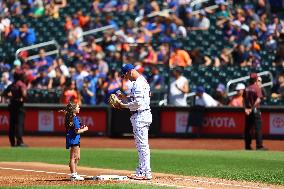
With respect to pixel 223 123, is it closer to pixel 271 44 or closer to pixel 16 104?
pixel 271 44

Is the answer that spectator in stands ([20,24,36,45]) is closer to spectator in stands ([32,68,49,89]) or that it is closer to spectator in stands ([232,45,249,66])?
spectator in stands ([32,68,49,89])

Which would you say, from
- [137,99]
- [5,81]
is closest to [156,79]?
[5,81]

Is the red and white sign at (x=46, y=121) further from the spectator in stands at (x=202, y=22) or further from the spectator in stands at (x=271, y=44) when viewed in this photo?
the spectator in stands at (x=271, y=44)

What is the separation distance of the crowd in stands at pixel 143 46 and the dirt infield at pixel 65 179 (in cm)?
1060

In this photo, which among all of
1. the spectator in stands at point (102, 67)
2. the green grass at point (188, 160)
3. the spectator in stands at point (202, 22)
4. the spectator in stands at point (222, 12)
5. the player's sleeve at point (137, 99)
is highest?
the spectator in stands at point (222, 12)

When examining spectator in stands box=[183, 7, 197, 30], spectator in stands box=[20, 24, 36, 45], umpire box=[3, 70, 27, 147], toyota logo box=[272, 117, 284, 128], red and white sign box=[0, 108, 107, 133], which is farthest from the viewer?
spectator in stands box=[20, 24, 36, 45]

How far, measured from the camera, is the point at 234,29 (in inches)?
1348

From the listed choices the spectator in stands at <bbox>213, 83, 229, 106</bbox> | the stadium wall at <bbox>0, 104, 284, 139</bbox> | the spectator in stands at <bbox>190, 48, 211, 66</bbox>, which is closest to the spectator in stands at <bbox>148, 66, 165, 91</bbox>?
the stadium wall at <bbox>0, 104, 284, 139</bbox>

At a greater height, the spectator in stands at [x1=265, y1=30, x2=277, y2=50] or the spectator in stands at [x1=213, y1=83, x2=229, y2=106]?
the spectator in stands at [x1=265, y1=30, x2=277, y2=50]

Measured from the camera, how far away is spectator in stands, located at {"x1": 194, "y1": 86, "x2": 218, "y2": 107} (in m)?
30.3

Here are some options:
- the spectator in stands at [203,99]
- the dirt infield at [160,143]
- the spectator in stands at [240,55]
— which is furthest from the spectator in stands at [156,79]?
the spectator in stands at [240,55]

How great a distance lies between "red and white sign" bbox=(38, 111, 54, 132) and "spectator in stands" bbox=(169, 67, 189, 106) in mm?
3821

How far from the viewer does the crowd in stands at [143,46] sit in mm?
31750

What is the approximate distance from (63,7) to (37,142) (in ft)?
35.8
